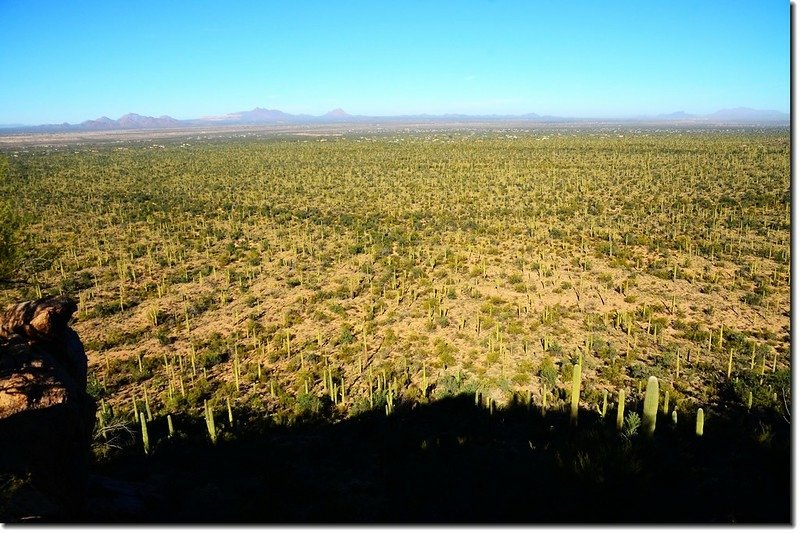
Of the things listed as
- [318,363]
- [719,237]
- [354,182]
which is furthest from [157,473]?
[354,182]

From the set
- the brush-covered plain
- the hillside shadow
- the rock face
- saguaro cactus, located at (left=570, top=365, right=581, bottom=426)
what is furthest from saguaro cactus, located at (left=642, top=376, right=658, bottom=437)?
the rock face

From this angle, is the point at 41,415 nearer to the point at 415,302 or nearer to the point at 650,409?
the point at 650,409

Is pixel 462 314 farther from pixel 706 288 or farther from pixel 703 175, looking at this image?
pixel 703 175

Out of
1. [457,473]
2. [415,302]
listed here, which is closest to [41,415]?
[457,473]

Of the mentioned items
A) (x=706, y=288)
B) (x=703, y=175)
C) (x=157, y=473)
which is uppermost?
(x=703, y=175)

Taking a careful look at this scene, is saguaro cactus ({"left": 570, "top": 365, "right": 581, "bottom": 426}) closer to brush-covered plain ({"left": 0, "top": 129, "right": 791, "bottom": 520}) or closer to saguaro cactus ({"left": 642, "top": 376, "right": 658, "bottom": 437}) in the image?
brush-covered plain ({"left": 0, "top": 129, "right": 791, "bottom": 520})
